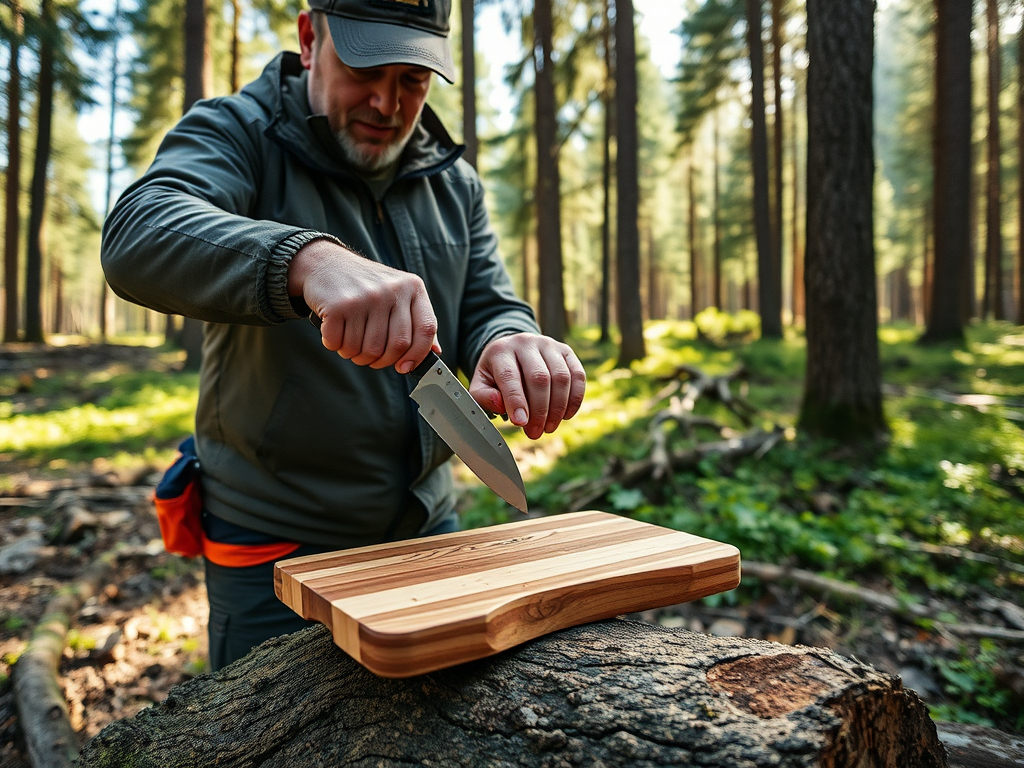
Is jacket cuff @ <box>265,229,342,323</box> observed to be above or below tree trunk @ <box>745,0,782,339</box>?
below

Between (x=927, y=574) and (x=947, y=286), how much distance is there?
13080 millimetres

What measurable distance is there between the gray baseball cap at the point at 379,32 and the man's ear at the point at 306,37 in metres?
0.18

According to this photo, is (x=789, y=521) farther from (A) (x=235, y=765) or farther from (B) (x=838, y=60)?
(B) (x=838, y=60)

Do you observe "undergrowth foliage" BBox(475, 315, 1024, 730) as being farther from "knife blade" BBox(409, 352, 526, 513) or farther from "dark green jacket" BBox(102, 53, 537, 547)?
"dark green jacket" BBox(102, 53, 537, 547)

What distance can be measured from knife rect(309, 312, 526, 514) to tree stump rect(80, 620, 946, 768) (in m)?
0.45

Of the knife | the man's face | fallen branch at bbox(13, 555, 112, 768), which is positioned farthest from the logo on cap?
fallen branch at bbox(13, 555, 112, 768)

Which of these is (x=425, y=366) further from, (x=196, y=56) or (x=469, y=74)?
(x=469, y=74)

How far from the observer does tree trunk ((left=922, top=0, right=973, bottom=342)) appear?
44.8ft

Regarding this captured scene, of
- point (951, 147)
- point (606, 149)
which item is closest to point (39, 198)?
point (606, 149)

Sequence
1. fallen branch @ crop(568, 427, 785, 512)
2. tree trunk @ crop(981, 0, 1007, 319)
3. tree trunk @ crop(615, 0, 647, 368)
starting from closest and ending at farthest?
1. fallen branch @ crop(568, 427, 785, 512)
2. tree trunk @ crop(615, 0, 647, 368)
3. tree trunk @ crop(981, 0, 1007, 319)

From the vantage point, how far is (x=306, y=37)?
2.07m

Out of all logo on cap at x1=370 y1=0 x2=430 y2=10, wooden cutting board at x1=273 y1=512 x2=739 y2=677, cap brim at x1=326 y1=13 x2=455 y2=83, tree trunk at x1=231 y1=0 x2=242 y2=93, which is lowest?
wooden cutting board at x1=273 y1=512 x2=739 y2=677

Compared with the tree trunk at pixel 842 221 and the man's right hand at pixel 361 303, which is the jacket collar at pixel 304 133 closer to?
the man's right hand at pixel 361 303

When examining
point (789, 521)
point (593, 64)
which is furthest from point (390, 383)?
point (593, 64)
